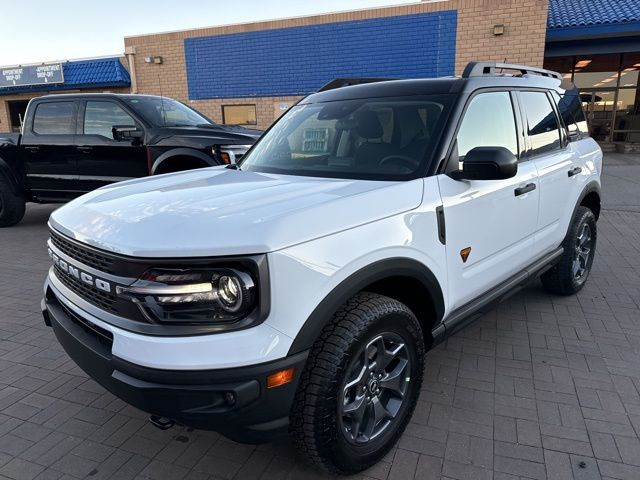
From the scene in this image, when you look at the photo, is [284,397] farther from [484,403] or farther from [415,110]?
[415,110]

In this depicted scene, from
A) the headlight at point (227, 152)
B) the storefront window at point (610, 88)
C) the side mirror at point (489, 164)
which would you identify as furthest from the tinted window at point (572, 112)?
the storefront window at point (610, 88)

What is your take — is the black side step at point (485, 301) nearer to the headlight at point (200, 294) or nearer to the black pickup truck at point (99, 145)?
the headlight at point (200, 294)

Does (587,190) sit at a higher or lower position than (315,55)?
lower

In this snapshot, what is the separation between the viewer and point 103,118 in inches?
284

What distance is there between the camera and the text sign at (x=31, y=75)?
19.8 metres

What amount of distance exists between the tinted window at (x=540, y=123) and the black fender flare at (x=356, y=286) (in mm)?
1706

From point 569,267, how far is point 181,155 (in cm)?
491

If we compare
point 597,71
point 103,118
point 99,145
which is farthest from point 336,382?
point 597,71

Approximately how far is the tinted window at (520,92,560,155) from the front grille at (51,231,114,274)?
2984 millimetres

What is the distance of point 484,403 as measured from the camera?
293 cm

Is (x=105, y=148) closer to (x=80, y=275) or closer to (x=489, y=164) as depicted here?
(x=80, y=275)

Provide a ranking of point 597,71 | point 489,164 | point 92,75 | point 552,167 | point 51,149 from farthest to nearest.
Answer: point 92,75, point 597,71, point 51,149, point 552,167, point 489,164

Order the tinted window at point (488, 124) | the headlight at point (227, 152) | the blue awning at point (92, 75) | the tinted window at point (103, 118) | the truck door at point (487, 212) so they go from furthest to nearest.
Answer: the blue awning at point (92, 75) → the tinted window at point (103, 118) → the headlight at point (227, 152) → the tinted window at point (488, 124) → the truck door at point (487, 212)

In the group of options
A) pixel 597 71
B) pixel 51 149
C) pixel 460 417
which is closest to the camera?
pixel 460 417
